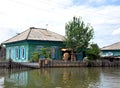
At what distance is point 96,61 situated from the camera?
42.0 m

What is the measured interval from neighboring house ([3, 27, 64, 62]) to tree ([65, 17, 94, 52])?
1.82 metres

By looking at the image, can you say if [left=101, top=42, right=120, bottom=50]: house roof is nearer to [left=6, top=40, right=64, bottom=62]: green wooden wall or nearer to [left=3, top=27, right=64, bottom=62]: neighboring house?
[left=3, top=27, right=64, bottom=62]: neighboring house

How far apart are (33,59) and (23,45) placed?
13.6 ft

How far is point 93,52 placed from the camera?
43.2m

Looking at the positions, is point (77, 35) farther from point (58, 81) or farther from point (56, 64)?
point (58, 81)

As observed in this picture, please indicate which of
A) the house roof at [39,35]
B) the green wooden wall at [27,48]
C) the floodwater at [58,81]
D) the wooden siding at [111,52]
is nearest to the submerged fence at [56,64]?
the green wooden wall at [27,48]

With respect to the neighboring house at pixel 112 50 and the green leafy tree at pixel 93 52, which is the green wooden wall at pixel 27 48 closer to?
the green leafy tree at pixel 93 52

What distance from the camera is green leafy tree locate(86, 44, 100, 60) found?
43.3 m

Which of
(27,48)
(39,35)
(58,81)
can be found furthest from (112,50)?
(58,81)

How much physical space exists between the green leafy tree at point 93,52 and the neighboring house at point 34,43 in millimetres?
4206

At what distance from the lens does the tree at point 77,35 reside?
42.2m

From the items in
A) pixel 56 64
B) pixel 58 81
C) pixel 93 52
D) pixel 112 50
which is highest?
pixel 112 50

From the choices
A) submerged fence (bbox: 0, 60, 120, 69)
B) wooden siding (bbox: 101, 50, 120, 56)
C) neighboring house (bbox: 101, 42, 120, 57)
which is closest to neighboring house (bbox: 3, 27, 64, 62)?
submerged fence (bbox: 0, 60, 120, 69)

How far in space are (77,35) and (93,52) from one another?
364cm
